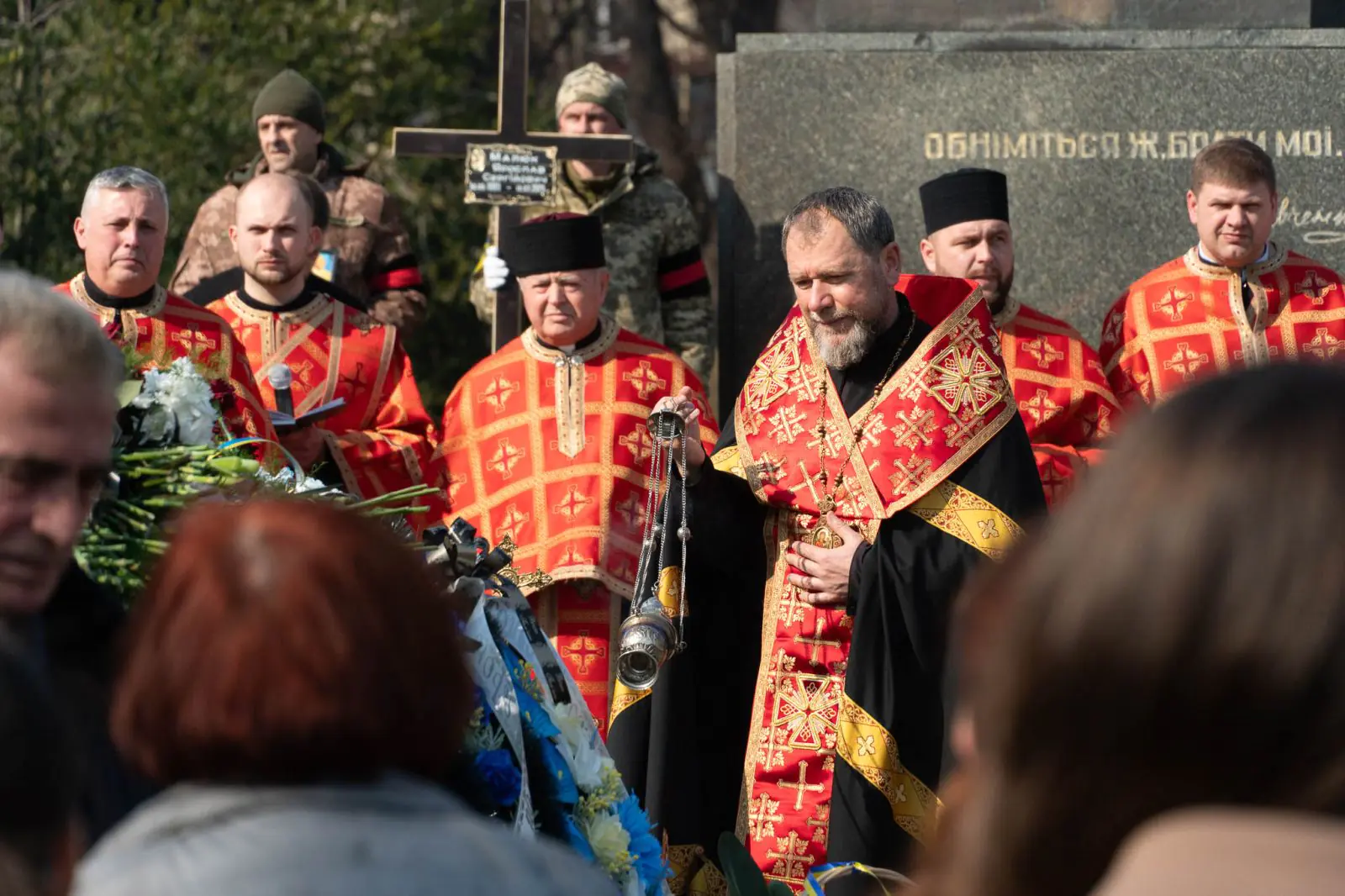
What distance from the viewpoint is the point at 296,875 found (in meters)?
1.71

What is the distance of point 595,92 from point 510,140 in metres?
0.45

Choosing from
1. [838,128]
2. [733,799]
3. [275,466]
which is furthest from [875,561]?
[838,128]

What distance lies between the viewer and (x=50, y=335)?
8.80ft

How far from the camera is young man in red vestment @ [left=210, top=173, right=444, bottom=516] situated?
7.06 m

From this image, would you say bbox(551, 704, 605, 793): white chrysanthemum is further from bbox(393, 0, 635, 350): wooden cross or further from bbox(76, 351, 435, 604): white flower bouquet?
bbox(393, 0, 635, 350): wooden cross

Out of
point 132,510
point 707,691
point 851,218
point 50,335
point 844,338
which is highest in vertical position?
point 851,218

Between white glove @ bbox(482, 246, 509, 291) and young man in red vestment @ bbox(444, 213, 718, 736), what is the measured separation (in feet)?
2.34

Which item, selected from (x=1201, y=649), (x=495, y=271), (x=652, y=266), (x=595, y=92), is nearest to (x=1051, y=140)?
(x=652, y=266)

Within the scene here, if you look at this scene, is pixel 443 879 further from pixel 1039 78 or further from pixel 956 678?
pixel 1039 78

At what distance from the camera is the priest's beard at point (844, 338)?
18.1 feet

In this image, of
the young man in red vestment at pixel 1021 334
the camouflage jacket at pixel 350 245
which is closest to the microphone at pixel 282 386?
the camouflage jacket at pixel 350 245

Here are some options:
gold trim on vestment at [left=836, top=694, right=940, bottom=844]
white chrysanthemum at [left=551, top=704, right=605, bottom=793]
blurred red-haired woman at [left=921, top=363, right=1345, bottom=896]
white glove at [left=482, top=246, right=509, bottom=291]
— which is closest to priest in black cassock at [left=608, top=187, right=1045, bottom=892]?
gold trim on vestment at [left=836, top=694, right=940, bottom=844]

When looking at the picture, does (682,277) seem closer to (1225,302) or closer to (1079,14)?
(1079,14)

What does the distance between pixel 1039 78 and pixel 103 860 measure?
274 inches
